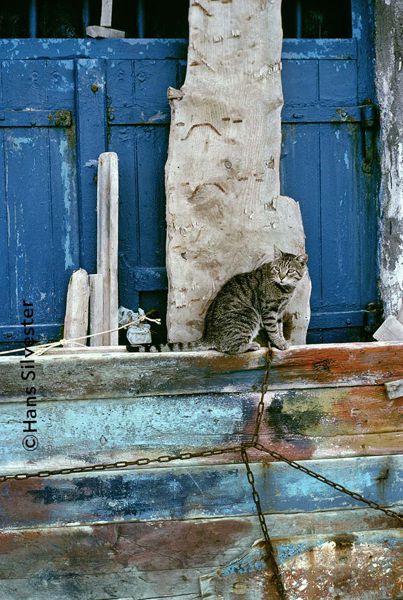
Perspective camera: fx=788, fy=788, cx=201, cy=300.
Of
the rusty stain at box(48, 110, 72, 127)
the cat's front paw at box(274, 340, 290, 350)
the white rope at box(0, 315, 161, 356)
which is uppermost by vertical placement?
the rusty stain at box(48, 110, 72, 127)

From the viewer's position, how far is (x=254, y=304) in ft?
14.4

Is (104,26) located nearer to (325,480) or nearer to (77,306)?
(77,306)

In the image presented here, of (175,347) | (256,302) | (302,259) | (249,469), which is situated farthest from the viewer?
(256,302)

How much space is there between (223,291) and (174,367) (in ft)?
1.96

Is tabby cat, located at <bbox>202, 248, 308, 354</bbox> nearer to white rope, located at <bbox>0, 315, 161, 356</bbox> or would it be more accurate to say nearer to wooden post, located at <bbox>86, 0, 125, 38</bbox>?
white rope, located at <bbox>0, 315, 161, 356</bbox>

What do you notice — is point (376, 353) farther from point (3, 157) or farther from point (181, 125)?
point (3, 157)

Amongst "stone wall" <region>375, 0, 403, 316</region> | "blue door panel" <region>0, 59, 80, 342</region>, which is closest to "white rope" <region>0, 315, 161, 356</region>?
"blue door panel" <region>0, 59, 80, 342</region>

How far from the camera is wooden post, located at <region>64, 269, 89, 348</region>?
430 centimetres

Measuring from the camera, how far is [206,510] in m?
4.04

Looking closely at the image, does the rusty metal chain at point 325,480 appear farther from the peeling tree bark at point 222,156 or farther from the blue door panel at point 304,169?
the blue door panel at point 304,169

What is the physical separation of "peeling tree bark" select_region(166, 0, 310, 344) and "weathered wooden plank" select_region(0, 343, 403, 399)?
0.44 metres

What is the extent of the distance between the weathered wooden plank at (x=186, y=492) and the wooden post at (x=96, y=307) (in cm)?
76

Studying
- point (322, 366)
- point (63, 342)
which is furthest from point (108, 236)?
point (322, 366)

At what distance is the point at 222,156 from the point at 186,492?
1.81m
